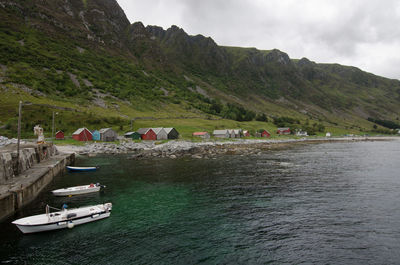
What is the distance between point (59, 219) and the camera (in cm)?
2353

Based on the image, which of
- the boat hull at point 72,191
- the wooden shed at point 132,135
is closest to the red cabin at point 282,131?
the wooden shed at point 132,135

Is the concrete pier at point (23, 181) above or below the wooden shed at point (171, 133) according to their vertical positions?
below

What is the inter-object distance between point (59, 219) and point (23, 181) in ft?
44.3

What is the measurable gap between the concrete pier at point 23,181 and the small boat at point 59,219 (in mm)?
4749

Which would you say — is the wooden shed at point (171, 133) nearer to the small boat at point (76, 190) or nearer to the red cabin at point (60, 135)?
the red cabin at point (60, 135)

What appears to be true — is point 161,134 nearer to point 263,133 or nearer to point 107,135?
point 107,135

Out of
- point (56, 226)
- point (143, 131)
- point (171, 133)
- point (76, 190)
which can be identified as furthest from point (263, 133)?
point (56, 226)

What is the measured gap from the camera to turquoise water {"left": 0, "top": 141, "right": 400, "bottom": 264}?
19156mm

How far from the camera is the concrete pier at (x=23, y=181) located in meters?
25.8

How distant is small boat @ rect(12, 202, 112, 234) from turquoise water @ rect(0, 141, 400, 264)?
72cm

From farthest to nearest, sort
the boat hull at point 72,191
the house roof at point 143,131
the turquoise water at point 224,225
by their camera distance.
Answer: the house roof at point 143,131 < the boat hull at point 72,191 < the turquoise water at point 224,225

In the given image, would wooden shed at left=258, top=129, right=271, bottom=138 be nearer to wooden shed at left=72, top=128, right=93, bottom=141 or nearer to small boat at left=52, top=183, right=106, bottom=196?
wooden shed at left=72, top=128, right=93, bottom=141

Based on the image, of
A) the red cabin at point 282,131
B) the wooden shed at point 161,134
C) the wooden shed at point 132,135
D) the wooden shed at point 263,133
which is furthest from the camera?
the red cabin at point 282,131

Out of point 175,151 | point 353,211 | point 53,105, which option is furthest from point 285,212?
point 53,105
